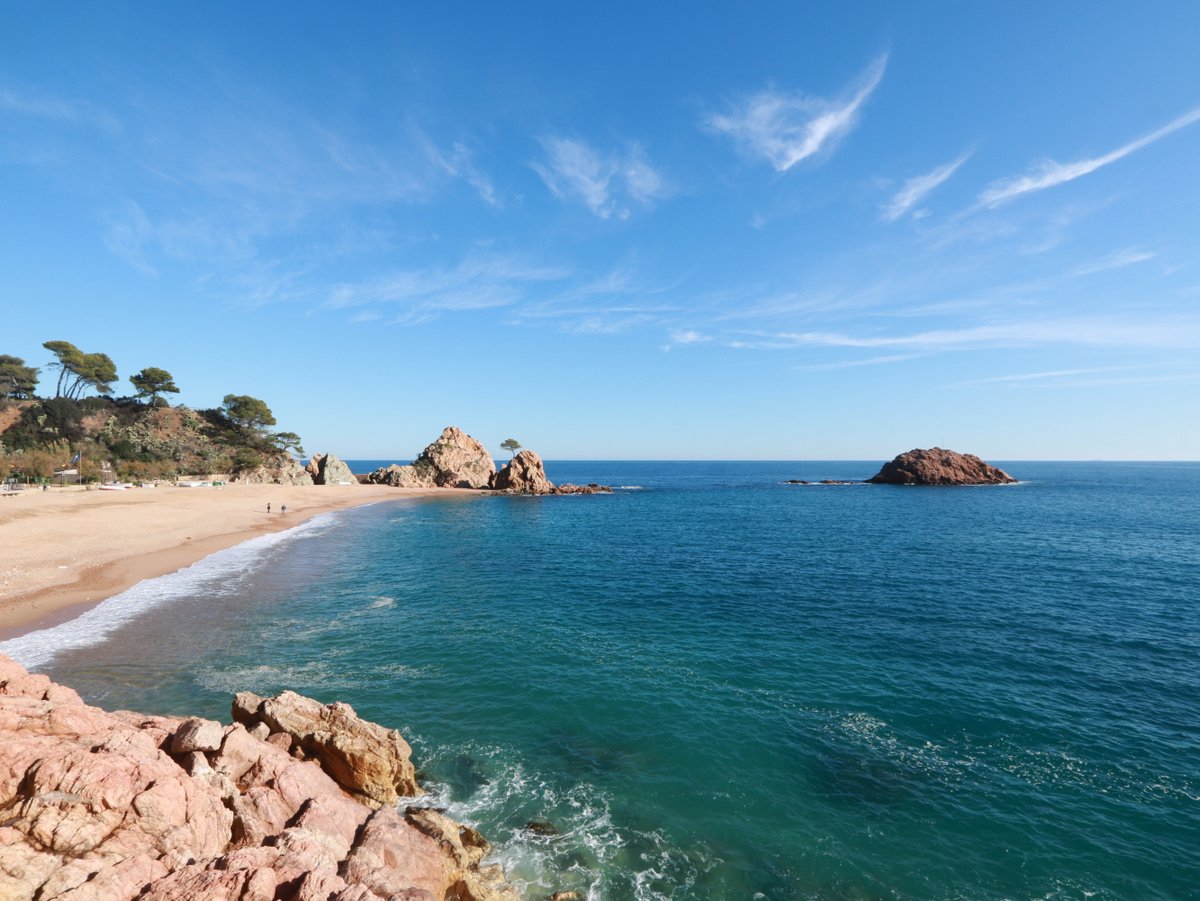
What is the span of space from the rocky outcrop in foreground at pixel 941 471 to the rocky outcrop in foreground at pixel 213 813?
170 metres

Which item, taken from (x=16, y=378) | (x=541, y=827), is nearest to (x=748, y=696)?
(x=541, y=827)

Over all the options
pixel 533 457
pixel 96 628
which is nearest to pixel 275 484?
pixel 533 457

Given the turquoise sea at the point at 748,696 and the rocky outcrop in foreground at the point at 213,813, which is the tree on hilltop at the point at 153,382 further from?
the rocky outcrop in foreground at the point at 213,813

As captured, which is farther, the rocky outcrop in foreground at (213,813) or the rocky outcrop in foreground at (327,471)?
the rocky outcrop in foreground at (327,471)

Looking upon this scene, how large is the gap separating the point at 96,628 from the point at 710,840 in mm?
33938

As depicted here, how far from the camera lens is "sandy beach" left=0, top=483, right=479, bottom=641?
111 feet

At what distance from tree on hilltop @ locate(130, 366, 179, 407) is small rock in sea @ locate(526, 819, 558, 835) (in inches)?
5655

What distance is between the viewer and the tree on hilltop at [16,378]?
10488 centimetres

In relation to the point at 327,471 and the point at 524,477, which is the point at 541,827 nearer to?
the point at 524,477

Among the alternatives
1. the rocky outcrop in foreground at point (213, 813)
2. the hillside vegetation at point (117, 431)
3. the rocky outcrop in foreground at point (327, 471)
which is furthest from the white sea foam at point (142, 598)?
the rocky outcrop in foreground at point (327, 471)

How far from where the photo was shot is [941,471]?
15188 cm

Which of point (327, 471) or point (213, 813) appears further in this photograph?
point (327, 471)

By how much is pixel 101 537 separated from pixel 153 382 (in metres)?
91.6

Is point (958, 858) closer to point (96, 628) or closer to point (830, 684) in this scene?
point (830, 684)
